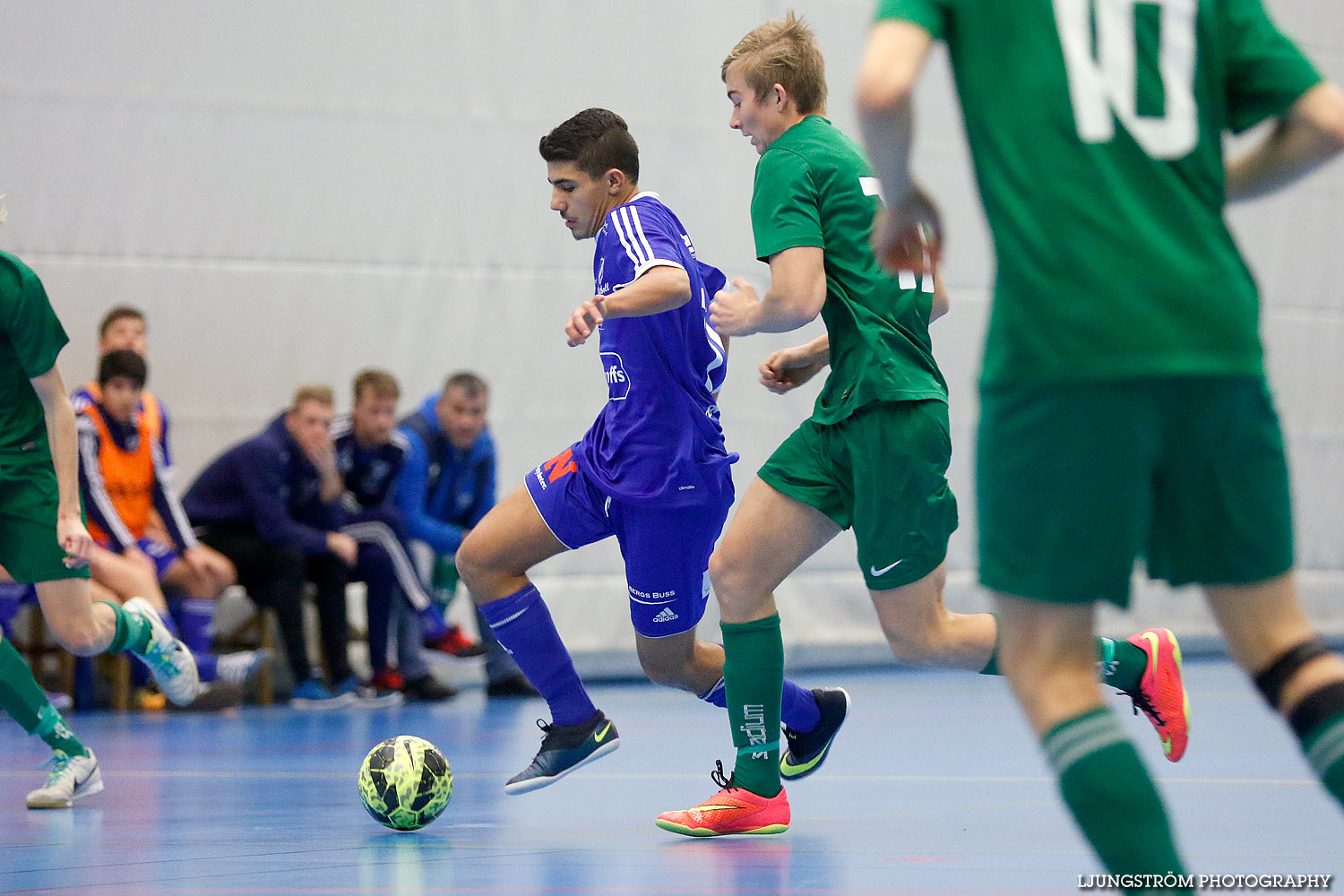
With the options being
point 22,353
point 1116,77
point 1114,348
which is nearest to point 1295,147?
point 1116,77

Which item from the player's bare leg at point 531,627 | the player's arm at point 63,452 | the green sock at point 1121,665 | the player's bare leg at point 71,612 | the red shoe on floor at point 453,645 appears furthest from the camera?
the red shoe on floor at point 453,645

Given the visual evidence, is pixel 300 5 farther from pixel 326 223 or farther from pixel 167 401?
pixel 167 401

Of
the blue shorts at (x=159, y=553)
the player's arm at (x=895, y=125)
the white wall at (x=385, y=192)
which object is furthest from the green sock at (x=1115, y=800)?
the white wall at (x=385, y=192)

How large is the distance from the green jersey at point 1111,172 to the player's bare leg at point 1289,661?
0.35 meters

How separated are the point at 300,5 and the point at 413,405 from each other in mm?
2554

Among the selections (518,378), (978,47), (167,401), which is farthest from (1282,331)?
(978,47)

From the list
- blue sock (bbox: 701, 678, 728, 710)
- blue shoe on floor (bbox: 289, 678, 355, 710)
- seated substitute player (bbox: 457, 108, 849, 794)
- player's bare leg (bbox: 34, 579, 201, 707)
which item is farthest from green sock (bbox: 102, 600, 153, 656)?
blue shoe on floor (bbox: 289, 678, 355, 710)

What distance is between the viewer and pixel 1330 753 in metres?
2.22

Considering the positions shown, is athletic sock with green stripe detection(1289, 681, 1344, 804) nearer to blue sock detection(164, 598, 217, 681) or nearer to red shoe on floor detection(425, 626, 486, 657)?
blue sock detection(164, 598, 217, 681)

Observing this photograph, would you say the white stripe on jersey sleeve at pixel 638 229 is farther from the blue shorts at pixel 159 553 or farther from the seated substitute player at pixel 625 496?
the blue shorts at pixel 159 553

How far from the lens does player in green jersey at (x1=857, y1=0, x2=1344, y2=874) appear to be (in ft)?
7.26

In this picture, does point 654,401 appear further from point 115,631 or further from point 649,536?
point 115,631

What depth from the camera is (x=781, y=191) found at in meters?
3.93

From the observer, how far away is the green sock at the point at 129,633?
5.40 meters
